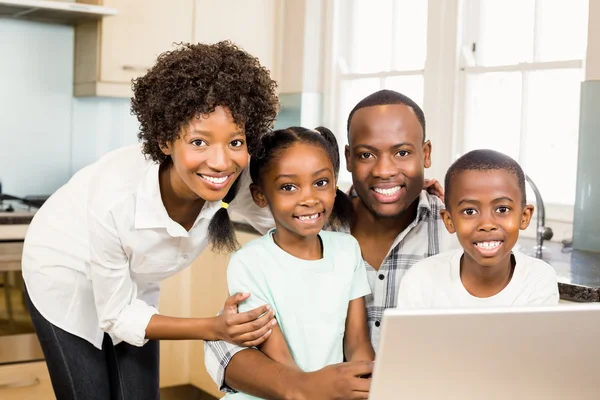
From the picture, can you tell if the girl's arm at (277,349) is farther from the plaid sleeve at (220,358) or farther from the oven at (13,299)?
the oven at (13,299)

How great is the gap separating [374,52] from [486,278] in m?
2.20

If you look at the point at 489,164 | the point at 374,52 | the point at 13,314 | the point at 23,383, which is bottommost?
A: the point at 23,383

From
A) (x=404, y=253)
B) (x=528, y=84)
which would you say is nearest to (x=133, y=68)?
(x=528, y=84)

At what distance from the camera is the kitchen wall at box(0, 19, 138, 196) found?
11.3 ft

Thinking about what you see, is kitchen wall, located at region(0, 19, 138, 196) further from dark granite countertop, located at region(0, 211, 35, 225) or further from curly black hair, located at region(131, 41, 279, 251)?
curly black hair, located at region(131, 41, 279, 251)

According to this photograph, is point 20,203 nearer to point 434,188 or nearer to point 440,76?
point 440,76

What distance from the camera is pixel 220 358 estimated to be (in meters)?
1.38

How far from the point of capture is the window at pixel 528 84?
2688 millimetres

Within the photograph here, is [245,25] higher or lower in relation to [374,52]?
higher

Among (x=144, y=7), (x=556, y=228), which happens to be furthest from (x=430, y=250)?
(x=144, y=7)

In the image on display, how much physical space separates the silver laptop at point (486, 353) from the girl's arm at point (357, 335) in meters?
0.56

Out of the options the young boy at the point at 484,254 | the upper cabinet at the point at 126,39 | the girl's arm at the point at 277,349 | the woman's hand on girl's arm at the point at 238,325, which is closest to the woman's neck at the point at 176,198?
the woman's hand on girl's arm at the point at 238,325

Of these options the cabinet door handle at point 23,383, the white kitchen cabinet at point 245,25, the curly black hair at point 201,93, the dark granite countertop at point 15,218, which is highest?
the white kitchen cabinet at point 245,25

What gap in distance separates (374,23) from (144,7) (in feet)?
3.19
